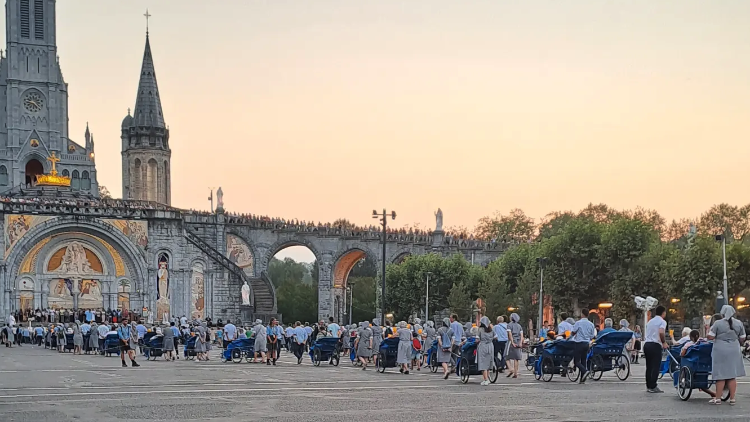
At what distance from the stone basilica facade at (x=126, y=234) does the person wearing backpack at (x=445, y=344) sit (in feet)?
131

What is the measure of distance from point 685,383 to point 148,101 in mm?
81021

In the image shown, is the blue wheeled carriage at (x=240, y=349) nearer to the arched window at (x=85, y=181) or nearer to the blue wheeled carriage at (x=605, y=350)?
the blue wheeled carriage at (x=605, y=350)

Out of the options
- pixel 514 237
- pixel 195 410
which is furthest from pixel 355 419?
pixel 514 237

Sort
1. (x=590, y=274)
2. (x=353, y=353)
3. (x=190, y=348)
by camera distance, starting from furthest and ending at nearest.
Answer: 1. (x=590, y=274)
2. (x=190, y=348)
3. (x=353, y=353)

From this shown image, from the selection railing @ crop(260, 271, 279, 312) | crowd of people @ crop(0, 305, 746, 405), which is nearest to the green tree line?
railing @ crop(260, 271, 279, 312)

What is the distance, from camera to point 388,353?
31047 millimetres

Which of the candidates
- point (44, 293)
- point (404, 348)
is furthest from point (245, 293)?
point (404, 348)

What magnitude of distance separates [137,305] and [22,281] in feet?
25.9

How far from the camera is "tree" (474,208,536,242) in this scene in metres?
133

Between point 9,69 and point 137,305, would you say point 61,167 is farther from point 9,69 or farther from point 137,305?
point 137,305

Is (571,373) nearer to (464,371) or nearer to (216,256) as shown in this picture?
(464,371)

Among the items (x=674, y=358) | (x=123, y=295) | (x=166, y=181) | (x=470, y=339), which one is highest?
(x=166, y=181)

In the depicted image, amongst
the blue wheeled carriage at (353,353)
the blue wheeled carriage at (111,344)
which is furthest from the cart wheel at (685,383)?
the blue wheeled carriage at (111,344)

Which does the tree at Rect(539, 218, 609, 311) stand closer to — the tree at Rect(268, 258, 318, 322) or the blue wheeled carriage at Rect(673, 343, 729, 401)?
the blue wheeled carriage at Rect(673, 343, 729, 401)
